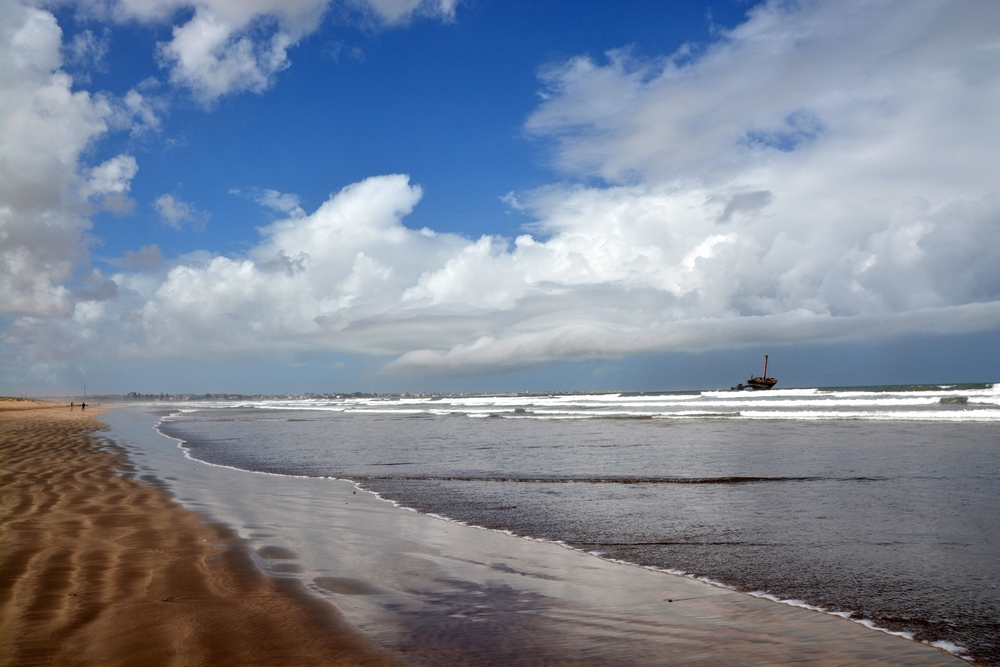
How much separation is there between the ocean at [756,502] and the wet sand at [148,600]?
51.1 inches

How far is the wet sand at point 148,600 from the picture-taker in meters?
3.88

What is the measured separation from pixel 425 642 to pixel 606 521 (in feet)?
15.5

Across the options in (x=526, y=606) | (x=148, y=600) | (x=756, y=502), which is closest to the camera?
(x=148, y=600)

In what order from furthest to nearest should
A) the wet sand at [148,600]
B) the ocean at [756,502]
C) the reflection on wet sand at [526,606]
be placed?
the ocean at [756,502], the reflection on wet sand at [526,606], the wet sand at [148,600]

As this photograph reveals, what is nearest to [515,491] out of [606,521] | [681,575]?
[606,521]

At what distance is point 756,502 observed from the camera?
9.48 m

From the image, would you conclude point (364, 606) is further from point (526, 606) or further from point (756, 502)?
point (756, 502)

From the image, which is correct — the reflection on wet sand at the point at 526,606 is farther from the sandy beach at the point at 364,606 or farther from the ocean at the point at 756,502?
the ocean at the point at 756,502

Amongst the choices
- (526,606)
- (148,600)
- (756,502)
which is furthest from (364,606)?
(756,502)

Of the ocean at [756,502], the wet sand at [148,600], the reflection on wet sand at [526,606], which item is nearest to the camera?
the wet sand at [148,600]

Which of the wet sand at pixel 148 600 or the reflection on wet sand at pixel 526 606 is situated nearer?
the wet sand at pixel 148 600

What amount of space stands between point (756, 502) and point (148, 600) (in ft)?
26.8

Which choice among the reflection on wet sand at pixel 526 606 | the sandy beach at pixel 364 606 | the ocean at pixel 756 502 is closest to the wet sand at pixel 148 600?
the sandy beach at pixel 364 606

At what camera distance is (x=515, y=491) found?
1128 cm
